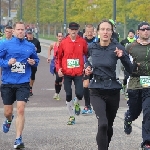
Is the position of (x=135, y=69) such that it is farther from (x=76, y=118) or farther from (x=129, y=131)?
(x=76, y=118)

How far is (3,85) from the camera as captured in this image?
341 inches

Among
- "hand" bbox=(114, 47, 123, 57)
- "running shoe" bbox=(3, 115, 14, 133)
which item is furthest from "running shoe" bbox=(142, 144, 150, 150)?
"running shoe" bbox=(3, 115, 14, 133)

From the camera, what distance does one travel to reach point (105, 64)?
719cm

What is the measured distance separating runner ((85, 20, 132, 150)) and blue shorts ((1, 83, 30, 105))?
60.9 inches

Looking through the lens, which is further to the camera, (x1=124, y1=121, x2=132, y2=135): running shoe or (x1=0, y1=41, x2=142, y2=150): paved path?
(x1=124, y1=121, x2=132, y2=135): running shoe

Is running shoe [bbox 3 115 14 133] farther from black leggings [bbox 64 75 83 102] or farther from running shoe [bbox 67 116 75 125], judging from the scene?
black leggings [bbox 64 75 83 102]

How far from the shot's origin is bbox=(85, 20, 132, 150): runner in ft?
23.4

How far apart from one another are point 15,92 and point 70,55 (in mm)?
2475

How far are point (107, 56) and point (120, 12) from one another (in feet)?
115

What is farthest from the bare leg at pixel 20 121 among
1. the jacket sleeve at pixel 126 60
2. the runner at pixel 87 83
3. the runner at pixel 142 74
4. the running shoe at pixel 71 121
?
the runner at pixel 87 83

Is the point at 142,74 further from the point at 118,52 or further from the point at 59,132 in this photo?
the point at 59,132

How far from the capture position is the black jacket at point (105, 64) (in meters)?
7.19

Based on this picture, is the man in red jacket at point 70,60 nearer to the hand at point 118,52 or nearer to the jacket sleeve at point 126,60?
the jacket sleeve at point 126,60

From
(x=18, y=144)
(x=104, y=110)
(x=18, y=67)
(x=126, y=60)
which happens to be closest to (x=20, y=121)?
(x=18, y=144)
